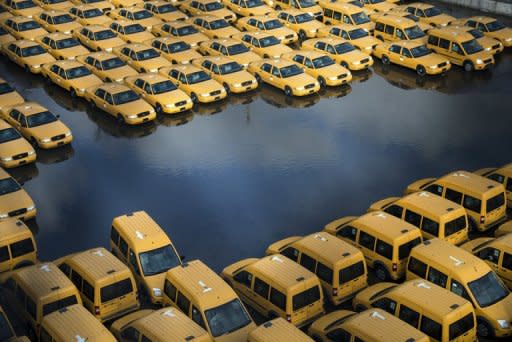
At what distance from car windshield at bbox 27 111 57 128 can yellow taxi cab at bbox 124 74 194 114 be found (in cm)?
498

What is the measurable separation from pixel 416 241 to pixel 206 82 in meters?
17.2

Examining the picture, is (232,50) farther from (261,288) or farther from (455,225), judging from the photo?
(261,288)

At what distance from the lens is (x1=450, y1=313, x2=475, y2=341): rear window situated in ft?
69.4

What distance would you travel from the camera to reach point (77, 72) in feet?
132

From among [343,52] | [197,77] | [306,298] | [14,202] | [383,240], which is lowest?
[306,298]

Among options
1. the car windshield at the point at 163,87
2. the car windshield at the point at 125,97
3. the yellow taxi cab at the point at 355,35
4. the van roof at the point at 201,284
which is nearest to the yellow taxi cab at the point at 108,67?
the car windshield at the point at 163,87

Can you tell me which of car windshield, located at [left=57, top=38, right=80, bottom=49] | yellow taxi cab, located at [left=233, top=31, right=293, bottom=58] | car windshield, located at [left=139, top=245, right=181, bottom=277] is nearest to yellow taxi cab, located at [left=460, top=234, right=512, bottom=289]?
car windshield, located at [left=139, top=245, right=181, bottom=277]

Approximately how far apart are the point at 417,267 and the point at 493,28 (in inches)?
1003

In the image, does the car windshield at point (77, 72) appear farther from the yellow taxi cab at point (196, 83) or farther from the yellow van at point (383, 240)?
the yellow van at point (383, 240)

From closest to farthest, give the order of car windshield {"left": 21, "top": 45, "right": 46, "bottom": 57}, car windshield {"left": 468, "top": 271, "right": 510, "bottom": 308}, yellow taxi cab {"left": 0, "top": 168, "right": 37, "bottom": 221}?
car windshield {"left": 468, "top": 271, "right": 510, "bottom": 308}
yellow taxi cab {"left": 0, "top": 168, "right": 37, "bottom": 221}
car windshield {"left": 21, "top": 45, "right": 46, "bottom": 57}

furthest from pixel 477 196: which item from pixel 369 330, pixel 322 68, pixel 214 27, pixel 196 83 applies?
pixel 214 27

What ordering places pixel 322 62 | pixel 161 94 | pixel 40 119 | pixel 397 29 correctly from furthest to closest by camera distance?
pixel 397 29 < pixel 322 62 < pixel 161 94 < pixel 40 119

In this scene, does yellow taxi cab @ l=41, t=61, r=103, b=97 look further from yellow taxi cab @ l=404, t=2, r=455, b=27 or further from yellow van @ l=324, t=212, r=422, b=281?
yellow taxi cab @ l=404, t=2, r=455, b=27

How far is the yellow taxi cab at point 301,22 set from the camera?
156 feet
